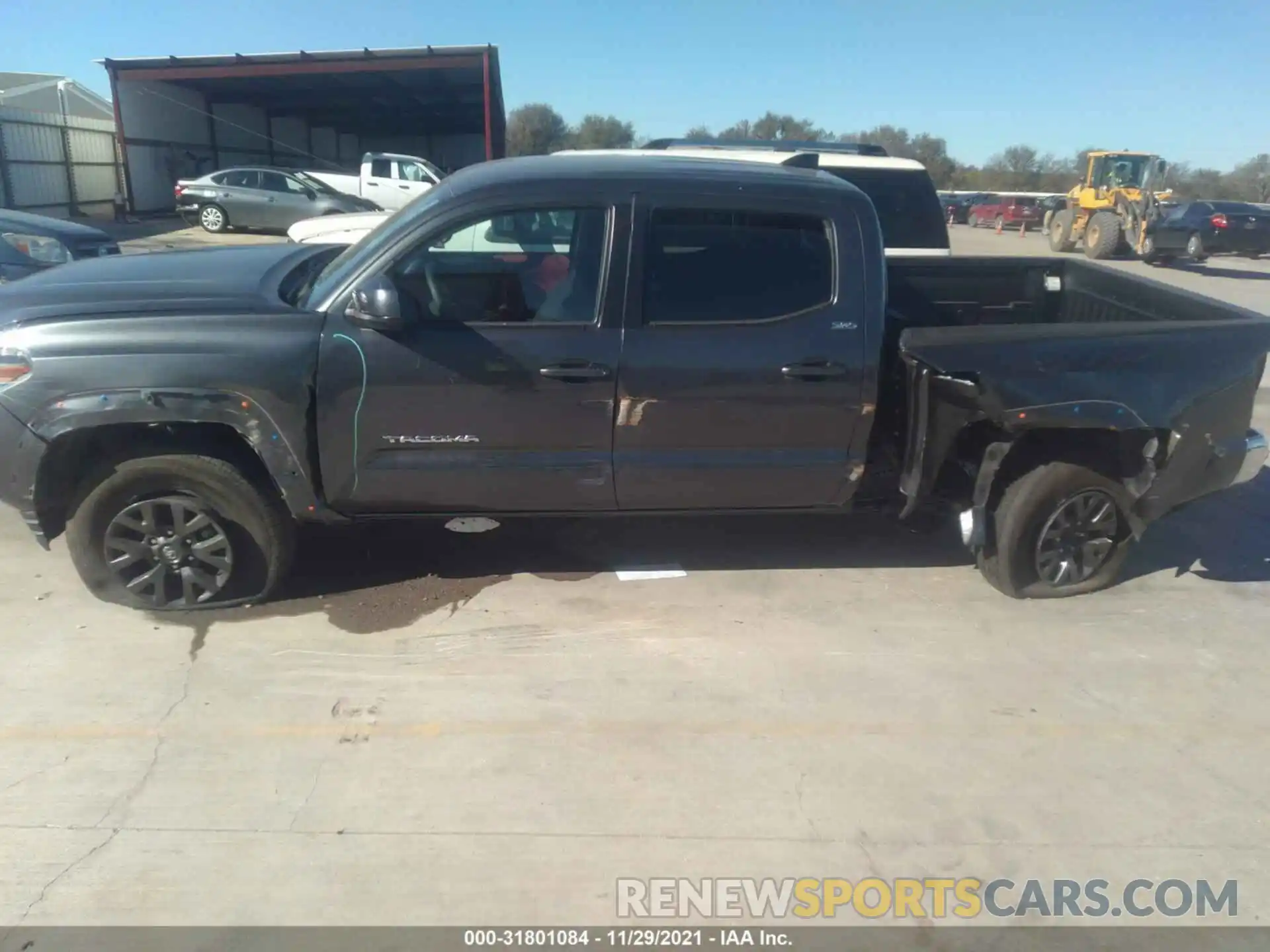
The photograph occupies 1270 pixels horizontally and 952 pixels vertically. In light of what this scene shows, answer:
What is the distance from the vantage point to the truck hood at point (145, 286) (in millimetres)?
3783

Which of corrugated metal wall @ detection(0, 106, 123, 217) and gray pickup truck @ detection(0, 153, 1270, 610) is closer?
gray pickup truck @ detection(0, 153, 1270, 610)

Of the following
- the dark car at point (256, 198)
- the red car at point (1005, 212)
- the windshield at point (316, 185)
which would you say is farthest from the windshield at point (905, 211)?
the red car at point (1005, 212)

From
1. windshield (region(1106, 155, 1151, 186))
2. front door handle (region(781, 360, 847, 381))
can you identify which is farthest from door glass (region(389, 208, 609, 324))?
windshield (region(1106, 155, 1151, 186))

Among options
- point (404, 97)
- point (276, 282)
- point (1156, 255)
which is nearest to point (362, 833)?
point (276, 282)

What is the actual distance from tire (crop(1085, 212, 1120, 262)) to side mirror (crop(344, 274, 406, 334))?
24.6m

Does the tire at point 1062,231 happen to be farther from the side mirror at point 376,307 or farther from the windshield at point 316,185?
the side mirror at point 376,307

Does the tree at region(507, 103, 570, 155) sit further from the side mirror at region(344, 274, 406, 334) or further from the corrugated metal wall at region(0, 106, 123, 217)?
the side mirror at region(344, 274, 406, 334)

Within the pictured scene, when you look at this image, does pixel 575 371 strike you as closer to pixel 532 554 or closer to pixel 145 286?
pixel 532 554

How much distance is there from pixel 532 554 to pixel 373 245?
1.78 meters

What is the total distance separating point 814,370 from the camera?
3.98 meters

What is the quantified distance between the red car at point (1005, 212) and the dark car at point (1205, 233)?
14.4 m

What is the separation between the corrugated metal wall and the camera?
21.7 meters

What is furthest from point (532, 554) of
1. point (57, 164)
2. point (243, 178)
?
point (57, 164)
